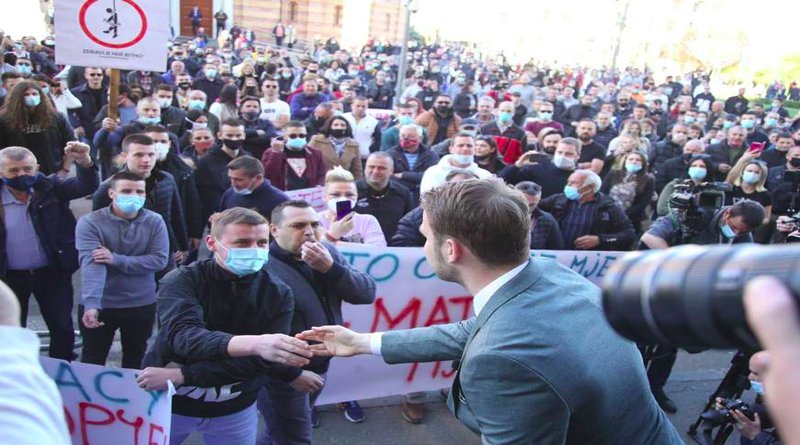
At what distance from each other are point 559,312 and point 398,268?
2502 mm

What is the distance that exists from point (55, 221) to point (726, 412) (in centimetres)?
399

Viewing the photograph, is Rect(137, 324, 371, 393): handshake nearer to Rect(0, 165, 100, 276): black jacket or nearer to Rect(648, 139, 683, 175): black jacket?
Rect(0, 165, 100, 276): black jacket

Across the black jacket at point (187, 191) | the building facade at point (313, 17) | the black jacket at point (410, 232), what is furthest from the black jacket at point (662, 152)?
the building facade at point (313, 17)

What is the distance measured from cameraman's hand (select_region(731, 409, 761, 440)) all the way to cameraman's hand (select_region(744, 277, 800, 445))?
8.71 feet

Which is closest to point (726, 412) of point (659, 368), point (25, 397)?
point (659, 368)

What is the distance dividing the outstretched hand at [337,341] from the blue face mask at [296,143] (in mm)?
4098

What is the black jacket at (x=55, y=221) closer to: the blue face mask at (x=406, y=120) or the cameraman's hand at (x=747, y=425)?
the cameraman's hand at (x=747, y=425)

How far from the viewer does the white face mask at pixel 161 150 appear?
16.4 feet

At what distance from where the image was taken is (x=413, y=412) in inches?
161

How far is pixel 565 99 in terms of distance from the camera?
1461cm

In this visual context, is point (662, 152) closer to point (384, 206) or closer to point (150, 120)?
point (384, 206)

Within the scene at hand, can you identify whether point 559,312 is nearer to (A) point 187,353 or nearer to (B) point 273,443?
(A) point 187,353

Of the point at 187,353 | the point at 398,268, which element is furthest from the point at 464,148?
the point at 187,353

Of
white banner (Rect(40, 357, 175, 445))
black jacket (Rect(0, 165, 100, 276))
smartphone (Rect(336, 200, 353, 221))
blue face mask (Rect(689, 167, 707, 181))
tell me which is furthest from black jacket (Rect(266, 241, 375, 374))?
blue face mask (Rect(689, 167, 707, 181))
